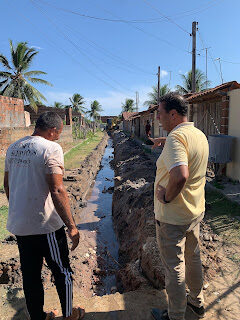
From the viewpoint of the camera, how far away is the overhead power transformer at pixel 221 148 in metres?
6.77

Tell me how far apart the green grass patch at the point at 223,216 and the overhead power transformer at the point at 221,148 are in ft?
3.22

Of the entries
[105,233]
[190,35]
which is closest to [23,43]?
[190,35]

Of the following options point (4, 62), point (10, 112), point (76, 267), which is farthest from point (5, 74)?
point (76, 267)

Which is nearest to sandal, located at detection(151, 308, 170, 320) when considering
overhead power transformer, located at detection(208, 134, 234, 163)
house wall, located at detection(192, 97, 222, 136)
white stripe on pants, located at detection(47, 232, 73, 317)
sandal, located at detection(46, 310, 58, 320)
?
white stripe on pants, located at detection(47, 232, 73, 317)

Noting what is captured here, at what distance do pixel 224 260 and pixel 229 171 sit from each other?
4.20 m

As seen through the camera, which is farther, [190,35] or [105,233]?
[190,35]

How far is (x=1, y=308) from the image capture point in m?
2.77

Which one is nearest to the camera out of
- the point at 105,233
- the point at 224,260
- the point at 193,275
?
the point at 193,275

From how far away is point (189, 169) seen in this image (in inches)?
77.7

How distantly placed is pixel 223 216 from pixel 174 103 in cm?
378

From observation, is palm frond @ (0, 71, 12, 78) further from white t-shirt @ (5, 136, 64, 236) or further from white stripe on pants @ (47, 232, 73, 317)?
white stripe on pants @ (47, 232, 73, 317)

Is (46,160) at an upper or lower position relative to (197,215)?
upper

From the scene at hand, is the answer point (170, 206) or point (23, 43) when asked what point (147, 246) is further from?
point (23, 43)

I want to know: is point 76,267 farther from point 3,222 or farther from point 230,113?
point 230,113
